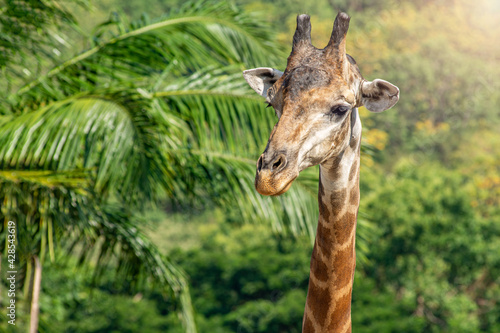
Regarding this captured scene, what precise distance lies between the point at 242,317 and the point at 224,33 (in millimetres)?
11422

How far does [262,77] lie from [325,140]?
0.51 metres

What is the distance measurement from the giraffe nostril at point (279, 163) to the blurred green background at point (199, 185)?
37.6 inches

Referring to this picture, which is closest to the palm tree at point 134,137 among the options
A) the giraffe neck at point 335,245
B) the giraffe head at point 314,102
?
the giraffe neck at point 335,245

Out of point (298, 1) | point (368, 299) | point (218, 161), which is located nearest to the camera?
Answer: point (218, 161)

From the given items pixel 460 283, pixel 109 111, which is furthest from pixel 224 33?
pixel 460 283

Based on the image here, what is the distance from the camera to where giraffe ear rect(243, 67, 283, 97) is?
7.99 ft

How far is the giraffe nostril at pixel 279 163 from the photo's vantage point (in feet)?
6.05

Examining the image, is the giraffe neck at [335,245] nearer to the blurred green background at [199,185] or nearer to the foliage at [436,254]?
the blurred green background at [199,185]

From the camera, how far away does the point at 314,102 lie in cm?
205

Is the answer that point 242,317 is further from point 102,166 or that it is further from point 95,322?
point 102,166

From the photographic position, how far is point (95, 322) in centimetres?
1525

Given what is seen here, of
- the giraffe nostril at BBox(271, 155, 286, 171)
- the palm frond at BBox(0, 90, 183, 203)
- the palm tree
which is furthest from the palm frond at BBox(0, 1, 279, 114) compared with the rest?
the giraffe nostril at BBox(271, 155, 286, 171)

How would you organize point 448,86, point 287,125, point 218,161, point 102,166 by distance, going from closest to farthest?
point 287,125 → point 102,166 → point 218,161 → point 448,86

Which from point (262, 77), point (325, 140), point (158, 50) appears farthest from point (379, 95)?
point (158, 50)
